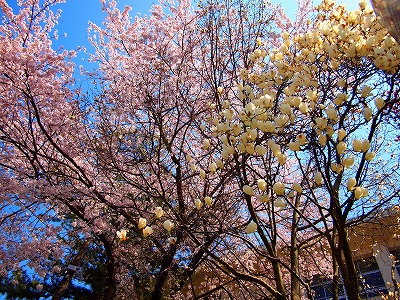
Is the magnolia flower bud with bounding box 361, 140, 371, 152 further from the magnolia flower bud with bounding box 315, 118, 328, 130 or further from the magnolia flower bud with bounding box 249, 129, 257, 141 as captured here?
the magnolia flower bud with bounding box 249, 129, 257, 141

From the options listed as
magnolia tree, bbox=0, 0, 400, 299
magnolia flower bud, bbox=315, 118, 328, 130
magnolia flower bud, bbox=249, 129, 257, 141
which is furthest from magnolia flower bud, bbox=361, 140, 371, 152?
magnolia tree, bbox=0, 0, 400, 299

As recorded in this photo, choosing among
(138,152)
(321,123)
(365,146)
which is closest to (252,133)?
(321,123)

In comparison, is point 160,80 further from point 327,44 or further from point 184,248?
point 327,44

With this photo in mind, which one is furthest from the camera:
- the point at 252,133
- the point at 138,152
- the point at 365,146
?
the point at 138,152

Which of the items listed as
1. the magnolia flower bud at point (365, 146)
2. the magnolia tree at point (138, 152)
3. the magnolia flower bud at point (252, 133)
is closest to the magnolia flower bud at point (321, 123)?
the magnolia flower bud at point (365, 146)

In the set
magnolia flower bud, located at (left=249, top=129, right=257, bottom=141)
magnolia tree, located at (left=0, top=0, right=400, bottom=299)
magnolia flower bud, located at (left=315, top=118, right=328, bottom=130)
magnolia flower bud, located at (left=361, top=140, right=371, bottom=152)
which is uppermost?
magnolia tree, located at (left=0, top=0, right=400, bottom=299)

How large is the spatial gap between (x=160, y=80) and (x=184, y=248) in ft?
9.42

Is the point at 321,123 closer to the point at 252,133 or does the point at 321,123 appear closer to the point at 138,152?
the point at 252,133

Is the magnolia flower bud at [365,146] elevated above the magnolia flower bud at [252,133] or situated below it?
below

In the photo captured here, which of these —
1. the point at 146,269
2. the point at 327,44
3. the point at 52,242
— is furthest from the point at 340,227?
the point at 52,242

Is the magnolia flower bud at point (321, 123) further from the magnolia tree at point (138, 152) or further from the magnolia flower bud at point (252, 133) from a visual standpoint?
the magnolia tree at point (138, 152)

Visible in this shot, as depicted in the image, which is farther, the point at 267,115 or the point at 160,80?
the point at 160,80

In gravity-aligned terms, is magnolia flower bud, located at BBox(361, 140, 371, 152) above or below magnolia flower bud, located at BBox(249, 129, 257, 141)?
below

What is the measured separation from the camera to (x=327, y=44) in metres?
2.63
